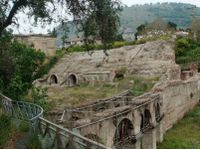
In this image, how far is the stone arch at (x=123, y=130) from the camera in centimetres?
2194

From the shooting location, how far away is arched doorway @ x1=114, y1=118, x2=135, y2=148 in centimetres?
2194

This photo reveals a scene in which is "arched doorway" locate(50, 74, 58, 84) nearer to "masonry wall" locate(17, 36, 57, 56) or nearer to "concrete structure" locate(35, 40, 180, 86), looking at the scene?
"concrete structure" locate(35, 40, 180, 86)

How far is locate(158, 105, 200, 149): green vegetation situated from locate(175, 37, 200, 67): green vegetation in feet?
52.2

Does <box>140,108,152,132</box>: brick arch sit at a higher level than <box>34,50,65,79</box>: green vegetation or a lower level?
lower

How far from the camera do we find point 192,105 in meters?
36.8

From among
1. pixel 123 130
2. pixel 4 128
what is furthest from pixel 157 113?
pixel 4 128

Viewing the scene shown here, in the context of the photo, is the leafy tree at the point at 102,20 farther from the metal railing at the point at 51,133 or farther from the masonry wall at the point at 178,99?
the masonry wall at the point at 178,99

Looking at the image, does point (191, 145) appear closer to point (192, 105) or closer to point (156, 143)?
point (156, 143)

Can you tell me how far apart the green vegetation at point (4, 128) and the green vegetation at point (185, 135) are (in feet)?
40.9

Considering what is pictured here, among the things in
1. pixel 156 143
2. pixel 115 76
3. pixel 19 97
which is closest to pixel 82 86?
pixel 115 76

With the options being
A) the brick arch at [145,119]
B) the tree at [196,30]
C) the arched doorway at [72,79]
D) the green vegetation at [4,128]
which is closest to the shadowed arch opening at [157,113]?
the brick arch at [145,119]

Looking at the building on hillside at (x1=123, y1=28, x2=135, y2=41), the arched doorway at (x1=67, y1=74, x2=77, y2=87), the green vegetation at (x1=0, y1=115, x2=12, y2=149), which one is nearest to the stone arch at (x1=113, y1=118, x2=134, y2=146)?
the green vegetation at (x1=0, y1=115, x2=12, y2=149)

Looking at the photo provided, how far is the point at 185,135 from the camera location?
2845 cm

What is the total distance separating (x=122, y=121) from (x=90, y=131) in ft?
17.4
